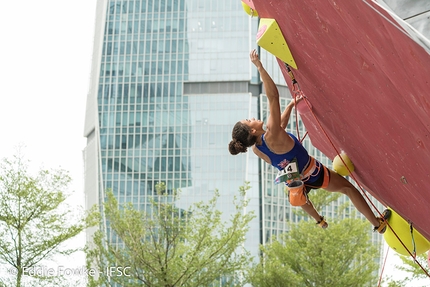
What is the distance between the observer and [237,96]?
228 ft

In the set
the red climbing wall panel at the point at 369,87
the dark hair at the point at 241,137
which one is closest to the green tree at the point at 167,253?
the red climbing wall panel at the point at 369,87

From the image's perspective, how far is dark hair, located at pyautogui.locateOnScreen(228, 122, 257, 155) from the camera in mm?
6164

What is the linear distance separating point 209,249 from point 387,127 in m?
13.2

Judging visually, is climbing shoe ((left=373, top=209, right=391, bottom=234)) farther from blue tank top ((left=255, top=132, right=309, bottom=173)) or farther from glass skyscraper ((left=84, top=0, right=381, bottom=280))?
glass skyscraper ((left=84, top=0, right=381, bottom=280))

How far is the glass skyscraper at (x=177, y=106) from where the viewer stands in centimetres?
6662

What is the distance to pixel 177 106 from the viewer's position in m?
69.1

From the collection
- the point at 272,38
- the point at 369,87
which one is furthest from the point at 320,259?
the point at 369,87

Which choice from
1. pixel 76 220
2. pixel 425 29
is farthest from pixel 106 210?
pixel 425 29

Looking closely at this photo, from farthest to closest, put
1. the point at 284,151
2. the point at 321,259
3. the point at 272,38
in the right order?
the point at 321,259
the point at 284,151
the point at 272,38

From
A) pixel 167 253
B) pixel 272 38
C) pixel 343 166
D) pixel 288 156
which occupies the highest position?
pixel 167 253

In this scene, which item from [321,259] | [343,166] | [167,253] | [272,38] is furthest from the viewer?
[321,259]

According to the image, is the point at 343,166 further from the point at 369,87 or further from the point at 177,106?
the point at 177,106

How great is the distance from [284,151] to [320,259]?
13740 millimetres

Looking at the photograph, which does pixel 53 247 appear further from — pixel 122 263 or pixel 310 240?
pixel 310 240
